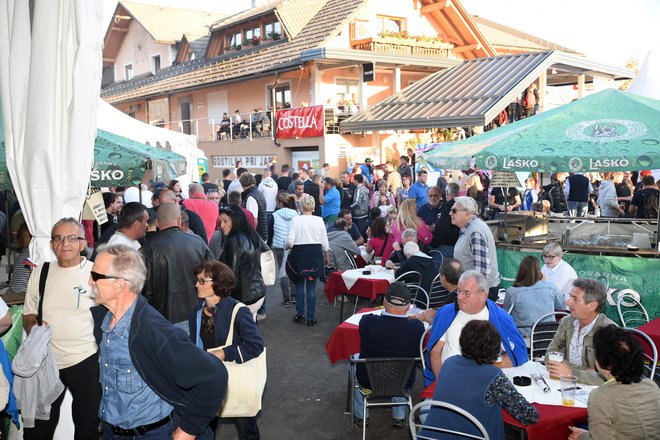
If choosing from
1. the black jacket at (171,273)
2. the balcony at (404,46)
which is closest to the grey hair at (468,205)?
the black jacket at (171,273)

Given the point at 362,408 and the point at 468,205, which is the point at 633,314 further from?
the point at 362,408

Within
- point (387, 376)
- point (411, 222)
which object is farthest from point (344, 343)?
point (411, 222)

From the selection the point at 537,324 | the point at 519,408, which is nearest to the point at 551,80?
the point at 537,324

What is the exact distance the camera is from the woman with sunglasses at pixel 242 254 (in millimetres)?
6453

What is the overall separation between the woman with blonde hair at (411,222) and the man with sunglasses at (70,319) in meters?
5.22

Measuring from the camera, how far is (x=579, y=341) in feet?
16.1

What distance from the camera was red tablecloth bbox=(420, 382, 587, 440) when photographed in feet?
12.5

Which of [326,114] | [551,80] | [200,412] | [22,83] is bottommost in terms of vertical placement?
[200,412]

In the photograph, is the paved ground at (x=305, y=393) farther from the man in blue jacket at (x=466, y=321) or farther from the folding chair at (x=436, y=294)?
the man in blue jacket at (x=466, y=321)

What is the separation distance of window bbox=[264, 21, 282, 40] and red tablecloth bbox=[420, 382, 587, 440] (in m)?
22.9

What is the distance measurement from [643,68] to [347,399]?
15433mm

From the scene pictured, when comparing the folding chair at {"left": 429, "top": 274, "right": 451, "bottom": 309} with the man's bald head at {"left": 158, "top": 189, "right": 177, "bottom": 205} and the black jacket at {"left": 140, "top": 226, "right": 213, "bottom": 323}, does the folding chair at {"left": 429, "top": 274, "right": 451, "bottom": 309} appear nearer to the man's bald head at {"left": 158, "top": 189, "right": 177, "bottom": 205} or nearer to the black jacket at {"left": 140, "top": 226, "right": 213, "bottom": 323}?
the black jacket at {"left": 140, "top": 226, "right": 213, "bottom": 323}

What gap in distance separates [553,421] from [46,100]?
4.14 meters

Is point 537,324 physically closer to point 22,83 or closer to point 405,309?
point 405,309
